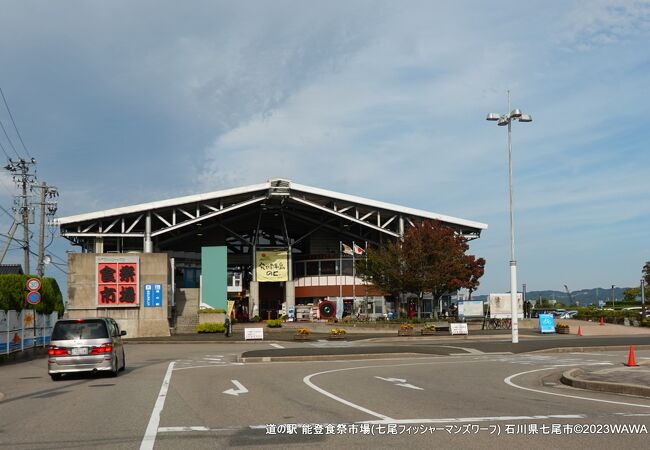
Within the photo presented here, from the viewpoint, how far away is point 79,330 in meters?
18.2

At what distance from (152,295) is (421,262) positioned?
2116 centimetres

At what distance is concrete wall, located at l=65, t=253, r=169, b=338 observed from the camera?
4656 centimetres

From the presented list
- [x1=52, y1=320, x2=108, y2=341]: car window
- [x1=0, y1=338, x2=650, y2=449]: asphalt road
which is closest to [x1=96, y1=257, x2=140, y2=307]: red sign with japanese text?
[x1=0, y1=338, x2=650, y2=449]: asphalt road

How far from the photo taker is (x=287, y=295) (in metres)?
69.7

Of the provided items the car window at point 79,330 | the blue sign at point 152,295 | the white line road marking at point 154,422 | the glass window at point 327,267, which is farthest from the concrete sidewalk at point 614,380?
the glass window at point 327,267

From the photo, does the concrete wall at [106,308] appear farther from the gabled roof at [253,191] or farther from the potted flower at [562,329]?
the potted flower at [562,329]

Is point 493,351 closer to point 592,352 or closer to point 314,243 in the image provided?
point 592,352

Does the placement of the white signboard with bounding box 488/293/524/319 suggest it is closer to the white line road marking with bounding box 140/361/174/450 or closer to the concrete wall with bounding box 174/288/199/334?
the concrete wall with bounding box 174/288/199/334

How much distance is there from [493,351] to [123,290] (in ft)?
88.7

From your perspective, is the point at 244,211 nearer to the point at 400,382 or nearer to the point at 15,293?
the point at 15,293

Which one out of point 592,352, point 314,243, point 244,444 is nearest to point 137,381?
point 244,444

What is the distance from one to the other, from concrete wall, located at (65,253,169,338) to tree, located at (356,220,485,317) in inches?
715

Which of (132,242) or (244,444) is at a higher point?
(132,242)

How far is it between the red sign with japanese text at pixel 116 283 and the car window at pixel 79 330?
29.3 m
